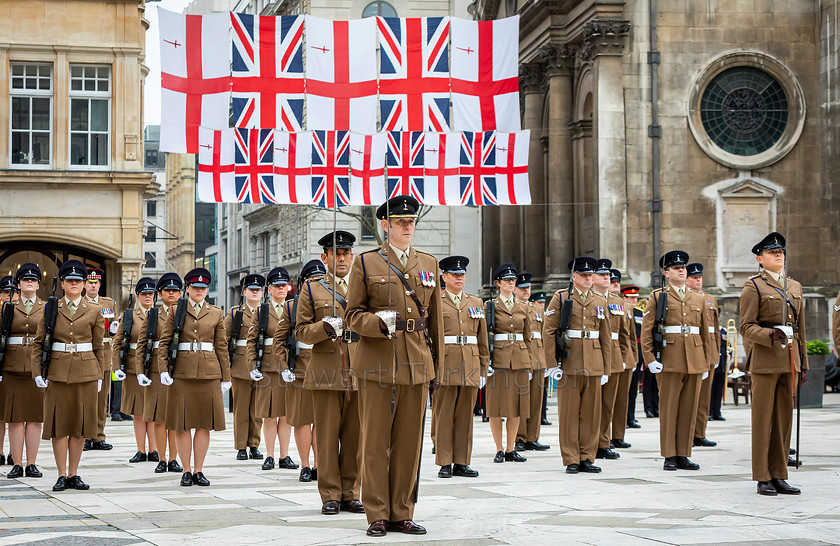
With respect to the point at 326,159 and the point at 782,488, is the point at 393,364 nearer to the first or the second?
the point at 782,488

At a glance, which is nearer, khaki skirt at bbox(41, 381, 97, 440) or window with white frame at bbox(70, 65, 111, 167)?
khaki skirt at bbox(41, 381, 97, 440)

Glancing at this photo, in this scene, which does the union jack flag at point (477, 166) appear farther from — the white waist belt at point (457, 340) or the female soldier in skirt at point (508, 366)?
the white waist belt at point (457, 340)

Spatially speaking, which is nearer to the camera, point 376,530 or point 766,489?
point 376,530

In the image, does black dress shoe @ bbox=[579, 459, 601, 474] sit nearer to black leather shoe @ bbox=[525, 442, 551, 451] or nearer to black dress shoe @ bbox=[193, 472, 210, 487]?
black leather shoe @ bbox=[525, 442, 551, 451]

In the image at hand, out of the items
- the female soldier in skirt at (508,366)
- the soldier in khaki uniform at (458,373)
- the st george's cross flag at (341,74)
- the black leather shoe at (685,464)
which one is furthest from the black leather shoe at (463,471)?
the st george's cross flag at (341,74)

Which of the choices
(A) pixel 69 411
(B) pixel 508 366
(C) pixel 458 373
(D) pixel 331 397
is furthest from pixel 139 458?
(D) pixel 331 397

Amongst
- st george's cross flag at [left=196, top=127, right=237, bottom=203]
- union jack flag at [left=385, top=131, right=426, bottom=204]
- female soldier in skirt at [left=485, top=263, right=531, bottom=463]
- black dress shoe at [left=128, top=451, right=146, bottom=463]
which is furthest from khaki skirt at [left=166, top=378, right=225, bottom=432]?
union jack flag at [left=385, top=131, right=426, bottom=204]

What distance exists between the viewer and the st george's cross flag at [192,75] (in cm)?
2323

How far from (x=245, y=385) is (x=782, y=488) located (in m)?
6.95

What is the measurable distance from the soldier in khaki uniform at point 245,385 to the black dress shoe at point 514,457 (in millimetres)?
3067

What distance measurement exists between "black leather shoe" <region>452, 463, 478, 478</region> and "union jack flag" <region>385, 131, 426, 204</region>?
1153 cm

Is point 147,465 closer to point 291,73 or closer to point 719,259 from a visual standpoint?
point 291,73

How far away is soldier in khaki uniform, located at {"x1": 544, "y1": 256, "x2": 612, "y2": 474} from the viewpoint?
42.2ft

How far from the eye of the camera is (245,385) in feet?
49.8
